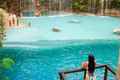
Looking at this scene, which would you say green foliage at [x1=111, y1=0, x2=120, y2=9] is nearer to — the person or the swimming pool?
the swimming pool

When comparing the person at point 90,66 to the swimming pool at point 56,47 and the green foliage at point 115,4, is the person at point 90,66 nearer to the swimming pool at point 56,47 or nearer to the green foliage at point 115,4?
the swimming pool at point 56,47

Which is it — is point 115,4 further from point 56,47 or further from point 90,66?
point 90,66

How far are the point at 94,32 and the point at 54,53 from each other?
15.8 feet

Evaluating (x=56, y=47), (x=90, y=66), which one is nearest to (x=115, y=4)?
(x=56, y=47)

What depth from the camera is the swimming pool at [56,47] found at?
1083 cm

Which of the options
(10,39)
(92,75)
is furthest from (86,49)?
(92,75)

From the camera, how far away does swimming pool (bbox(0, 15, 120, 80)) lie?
10.8 metres

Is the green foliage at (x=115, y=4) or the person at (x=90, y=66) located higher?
the green foliage at (x=115, y=4)

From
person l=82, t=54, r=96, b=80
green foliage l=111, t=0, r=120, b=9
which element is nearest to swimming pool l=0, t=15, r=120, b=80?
person l=82, t=54, r=96, b=80

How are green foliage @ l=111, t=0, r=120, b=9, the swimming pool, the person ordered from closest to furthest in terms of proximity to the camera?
the person
the swimming pool
green foliage @ l=111, t=0, r=120, b=9

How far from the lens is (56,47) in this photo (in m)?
14.0

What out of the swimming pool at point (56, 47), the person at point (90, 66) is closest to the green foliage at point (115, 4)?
the swimming pool at point (56, 47)

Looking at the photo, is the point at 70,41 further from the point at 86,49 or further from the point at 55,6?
the point at 55,6

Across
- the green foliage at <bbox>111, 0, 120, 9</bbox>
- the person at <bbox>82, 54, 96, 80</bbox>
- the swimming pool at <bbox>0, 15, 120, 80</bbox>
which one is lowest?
the swimming pool at <bbox>0, 15, 120, 80</bbox>
